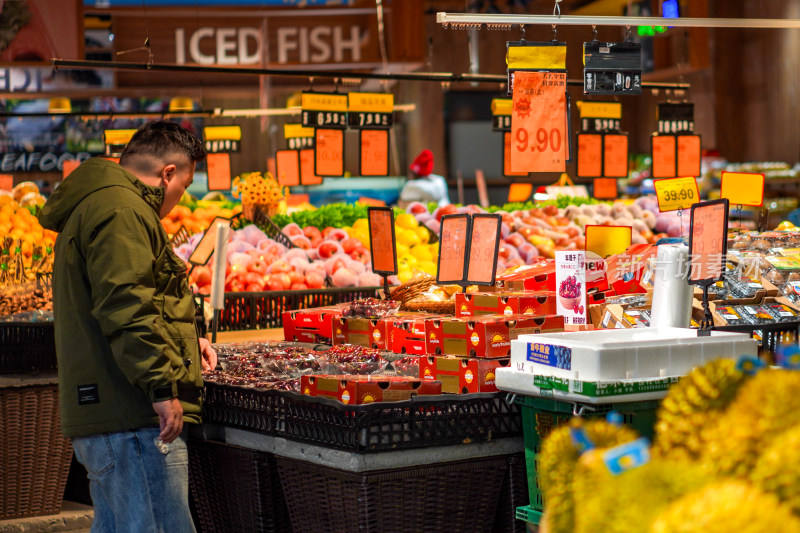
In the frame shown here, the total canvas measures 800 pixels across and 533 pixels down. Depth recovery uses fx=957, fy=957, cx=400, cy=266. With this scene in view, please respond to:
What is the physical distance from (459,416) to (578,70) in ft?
20.5

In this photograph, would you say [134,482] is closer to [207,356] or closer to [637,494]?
[207,356]

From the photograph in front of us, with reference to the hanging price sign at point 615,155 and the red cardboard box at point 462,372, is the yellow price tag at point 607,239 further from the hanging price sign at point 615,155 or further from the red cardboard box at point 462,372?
the hanging price sign at point 615,155

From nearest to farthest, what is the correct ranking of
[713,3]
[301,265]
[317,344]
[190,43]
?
[317,344] → [301,265] → [190,43] → [713,3]

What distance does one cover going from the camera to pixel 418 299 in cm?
382

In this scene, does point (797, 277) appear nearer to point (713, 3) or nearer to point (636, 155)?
point (713, 3)

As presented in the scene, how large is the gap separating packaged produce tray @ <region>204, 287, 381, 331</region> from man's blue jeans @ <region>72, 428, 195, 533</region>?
7.82ft

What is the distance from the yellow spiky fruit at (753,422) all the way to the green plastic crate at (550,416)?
1.28 meters

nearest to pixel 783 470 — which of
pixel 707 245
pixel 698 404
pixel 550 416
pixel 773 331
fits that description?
pixel 698 404

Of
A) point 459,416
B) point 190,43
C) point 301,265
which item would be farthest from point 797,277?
point 190,43

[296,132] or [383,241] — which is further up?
[296,132]

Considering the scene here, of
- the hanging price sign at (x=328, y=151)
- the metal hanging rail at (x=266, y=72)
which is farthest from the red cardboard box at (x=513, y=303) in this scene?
the hanging price sign at (x=328, y=151)

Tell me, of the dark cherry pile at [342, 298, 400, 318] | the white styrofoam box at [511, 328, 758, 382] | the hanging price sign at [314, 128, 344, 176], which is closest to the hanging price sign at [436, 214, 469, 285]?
the dark cherry pile at [342, 298, 400, 318]

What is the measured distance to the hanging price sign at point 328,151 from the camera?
768cm

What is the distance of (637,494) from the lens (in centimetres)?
89
